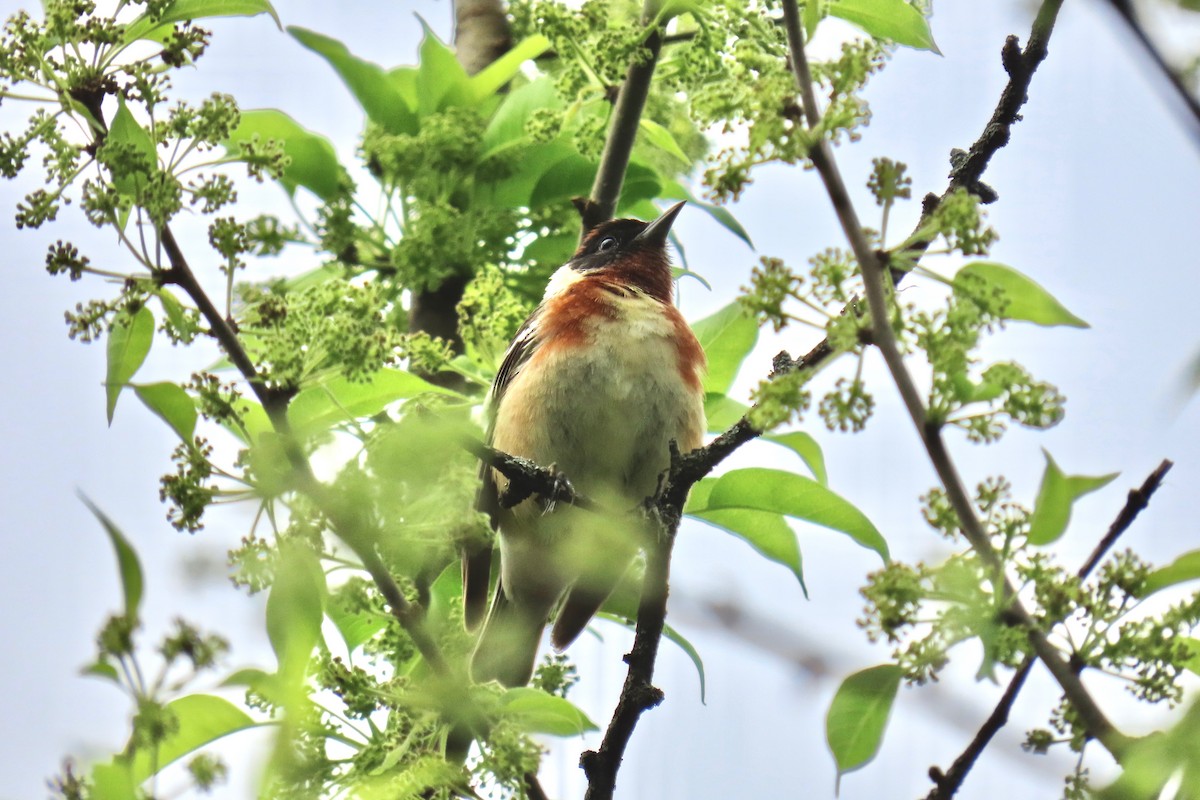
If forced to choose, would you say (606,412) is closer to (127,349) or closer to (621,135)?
(621,135)

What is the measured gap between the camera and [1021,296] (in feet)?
5.52

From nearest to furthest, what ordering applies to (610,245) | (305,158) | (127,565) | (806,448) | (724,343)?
(127,565), (806,448), (724,343), (305,158), (610,245)

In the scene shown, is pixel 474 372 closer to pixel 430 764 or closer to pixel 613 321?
pixel 613 321

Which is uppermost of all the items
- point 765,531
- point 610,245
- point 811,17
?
point 610,245

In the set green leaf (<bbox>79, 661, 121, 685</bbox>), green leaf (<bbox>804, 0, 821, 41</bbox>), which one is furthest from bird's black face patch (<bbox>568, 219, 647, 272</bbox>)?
green leaf (<bbox>79, 661, 121, 685</bbox>)

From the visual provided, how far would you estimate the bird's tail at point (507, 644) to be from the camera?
13.4 ft

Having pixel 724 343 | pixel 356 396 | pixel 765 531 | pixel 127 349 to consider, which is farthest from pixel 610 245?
pixel 127 349

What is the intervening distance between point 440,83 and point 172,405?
3317 mm

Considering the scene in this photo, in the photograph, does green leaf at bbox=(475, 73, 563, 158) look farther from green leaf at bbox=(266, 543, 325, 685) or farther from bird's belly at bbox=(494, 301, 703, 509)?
green leaf at bbox=(266, 543, 325, 685)

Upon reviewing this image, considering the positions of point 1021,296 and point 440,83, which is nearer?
point 1021,296

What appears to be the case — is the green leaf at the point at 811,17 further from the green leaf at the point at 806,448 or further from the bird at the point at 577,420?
the bird at the point at 577,420

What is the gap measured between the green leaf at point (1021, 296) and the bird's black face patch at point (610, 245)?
3892 millimetres

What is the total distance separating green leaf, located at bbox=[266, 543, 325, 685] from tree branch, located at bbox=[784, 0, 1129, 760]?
772mm

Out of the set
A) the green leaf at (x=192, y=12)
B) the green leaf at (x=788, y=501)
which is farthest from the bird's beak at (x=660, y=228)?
the green leaf at (x=192, y=12)
